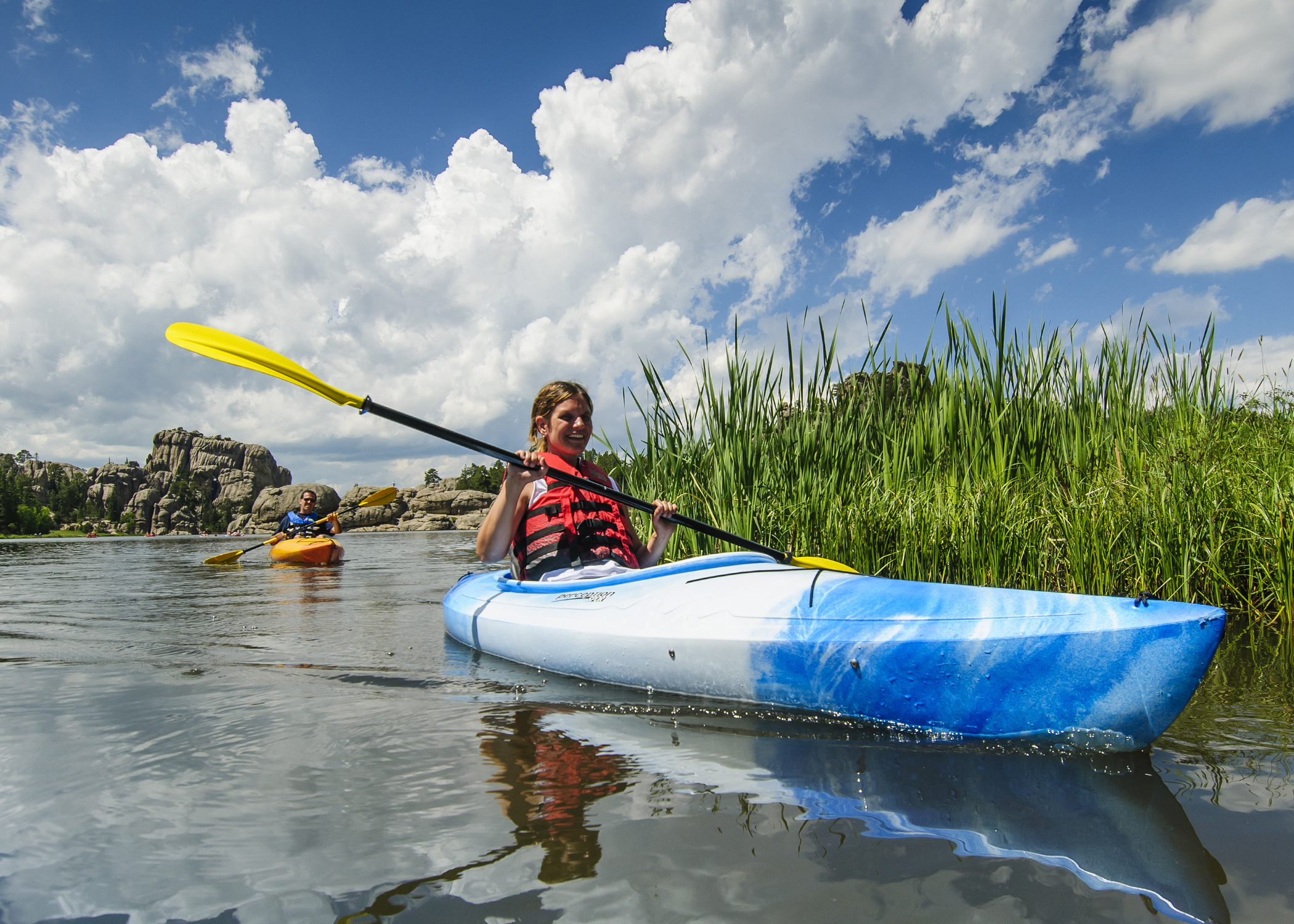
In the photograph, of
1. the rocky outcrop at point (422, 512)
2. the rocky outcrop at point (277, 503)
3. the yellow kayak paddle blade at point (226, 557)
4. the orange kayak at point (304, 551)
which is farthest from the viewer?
the rocky outcrop at point (277, 503)

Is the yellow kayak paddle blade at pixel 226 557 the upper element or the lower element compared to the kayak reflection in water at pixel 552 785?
upper

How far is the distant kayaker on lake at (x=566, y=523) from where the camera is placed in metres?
3.35

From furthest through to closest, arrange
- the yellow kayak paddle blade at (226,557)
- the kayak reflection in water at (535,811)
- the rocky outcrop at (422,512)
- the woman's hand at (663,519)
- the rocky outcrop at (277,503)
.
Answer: the rocky outcrop at (277,503)
the rocky outcrop at (422,512)
the yellow kayak paddle blade at (226,557)
the woman's hand at (663,519)
the kayak reflection in water at (535,811)

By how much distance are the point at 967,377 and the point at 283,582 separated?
24.5 feet

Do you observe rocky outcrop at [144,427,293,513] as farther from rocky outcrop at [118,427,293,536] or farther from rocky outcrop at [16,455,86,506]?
rocky outcrop at [16,455,86,506]

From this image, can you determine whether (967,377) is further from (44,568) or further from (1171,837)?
(44,568)

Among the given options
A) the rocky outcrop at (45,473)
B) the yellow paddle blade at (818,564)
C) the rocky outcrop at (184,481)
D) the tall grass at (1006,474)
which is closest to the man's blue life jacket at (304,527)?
the tall grass at (1006,474)

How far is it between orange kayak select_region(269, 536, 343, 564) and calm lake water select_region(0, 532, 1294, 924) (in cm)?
773

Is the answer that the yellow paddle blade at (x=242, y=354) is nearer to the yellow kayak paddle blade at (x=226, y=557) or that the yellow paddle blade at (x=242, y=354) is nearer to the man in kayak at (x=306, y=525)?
the yellow kayak paddle blade at (x=226, y=557)

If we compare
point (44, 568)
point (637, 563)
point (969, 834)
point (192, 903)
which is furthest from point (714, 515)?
point (44, 568)

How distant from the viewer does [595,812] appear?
1605 millimetres

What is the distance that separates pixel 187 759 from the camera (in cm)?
198

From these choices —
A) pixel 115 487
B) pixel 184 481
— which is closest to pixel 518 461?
pixel 184 481

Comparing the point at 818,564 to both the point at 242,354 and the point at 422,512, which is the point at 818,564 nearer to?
the point at 242,354
